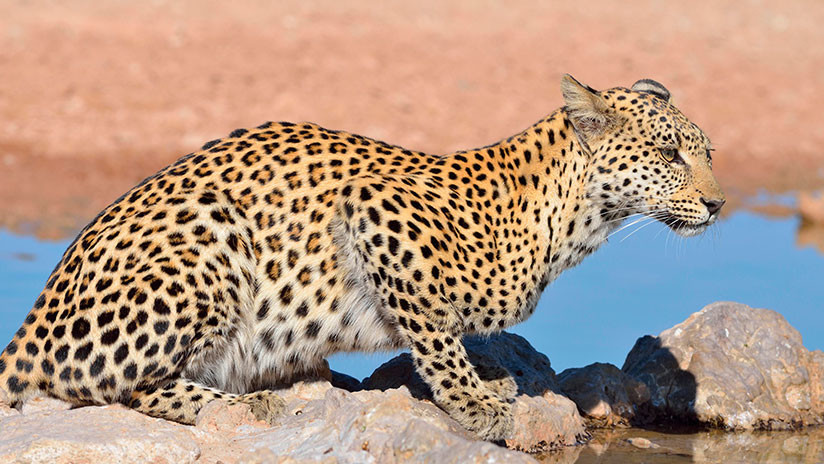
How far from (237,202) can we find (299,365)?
4.88 feet

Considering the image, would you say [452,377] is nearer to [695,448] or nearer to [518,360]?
[518,360]

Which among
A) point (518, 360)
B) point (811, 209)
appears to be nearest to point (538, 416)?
point (518, 360)

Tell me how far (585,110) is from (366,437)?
3.53 m

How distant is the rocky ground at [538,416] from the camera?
8219mm

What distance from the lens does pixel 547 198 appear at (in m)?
10.1

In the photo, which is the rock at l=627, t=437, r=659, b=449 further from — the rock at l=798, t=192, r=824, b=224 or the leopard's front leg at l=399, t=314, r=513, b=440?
the rock at l=798, t=192, r=824, b=224

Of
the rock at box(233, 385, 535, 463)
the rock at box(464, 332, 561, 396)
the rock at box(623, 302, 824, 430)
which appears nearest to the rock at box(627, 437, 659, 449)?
the rock at box(464, 332, 561, 396)

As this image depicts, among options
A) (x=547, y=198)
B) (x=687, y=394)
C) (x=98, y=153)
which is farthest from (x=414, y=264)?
(x=98, y=153)

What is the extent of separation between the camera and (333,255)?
32.0ft

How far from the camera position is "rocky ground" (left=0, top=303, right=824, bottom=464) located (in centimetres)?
822

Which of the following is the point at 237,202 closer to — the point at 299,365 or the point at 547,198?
the point at 299,365

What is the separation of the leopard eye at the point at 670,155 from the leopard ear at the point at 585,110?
0.51 metres

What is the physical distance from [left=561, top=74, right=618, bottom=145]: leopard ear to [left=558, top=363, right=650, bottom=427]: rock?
9.29 feet

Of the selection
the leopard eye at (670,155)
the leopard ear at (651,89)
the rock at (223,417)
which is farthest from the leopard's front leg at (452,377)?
the leopard ear at (651,89)
